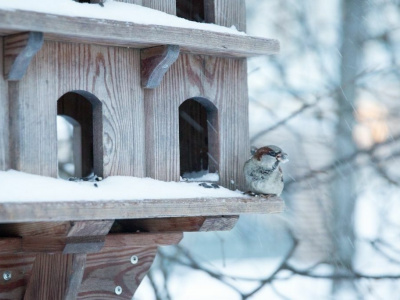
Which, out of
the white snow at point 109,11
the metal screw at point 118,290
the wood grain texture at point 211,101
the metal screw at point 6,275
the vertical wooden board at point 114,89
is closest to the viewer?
the white snow at point 109,11

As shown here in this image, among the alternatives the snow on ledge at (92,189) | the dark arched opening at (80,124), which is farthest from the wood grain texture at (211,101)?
the dark arched opening at (80,124)

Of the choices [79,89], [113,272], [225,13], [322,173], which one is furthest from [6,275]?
[322,173]

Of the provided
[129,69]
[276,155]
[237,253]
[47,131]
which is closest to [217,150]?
[276,155]

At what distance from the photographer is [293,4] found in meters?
5.52

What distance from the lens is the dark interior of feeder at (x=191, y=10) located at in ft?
13.2

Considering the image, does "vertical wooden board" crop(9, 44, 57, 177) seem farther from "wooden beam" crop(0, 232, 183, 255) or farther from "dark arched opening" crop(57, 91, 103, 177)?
"dark arched opening" crop(57, 91, 103, 177)

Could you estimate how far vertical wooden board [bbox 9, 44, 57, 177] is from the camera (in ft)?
10.1

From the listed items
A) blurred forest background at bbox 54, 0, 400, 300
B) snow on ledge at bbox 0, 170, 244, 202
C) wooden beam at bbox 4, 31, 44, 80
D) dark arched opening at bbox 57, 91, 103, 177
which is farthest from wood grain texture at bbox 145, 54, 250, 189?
blurred forest background at bbox 54, 0, 400, 300

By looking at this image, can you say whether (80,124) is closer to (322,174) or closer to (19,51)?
(19,51)

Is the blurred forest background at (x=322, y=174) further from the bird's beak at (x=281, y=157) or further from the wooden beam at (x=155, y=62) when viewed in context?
the wooden beam at (x=155, y=62)

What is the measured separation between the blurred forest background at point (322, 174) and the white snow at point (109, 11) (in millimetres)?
1807

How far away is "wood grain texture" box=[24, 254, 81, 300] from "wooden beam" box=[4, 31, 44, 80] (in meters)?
0.79

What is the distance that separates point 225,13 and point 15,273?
124 centimetres

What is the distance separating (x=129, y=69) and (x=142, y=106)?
0.14m
